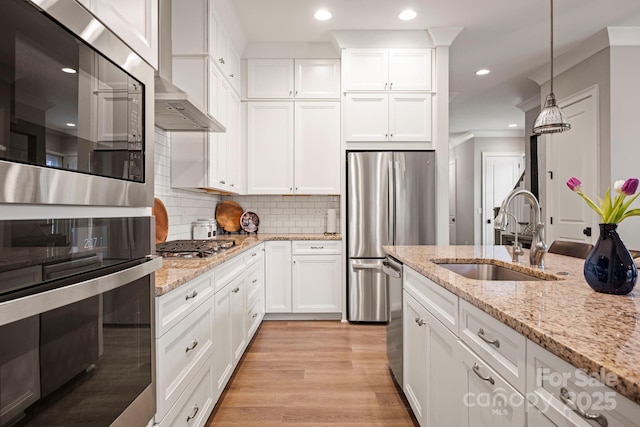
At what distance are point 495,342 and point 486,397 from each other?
0.64 ft

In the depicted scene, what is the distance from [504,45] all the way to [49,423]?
4.59 m

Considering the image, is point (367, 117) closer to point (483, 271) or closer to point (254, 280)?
point (254, 280)

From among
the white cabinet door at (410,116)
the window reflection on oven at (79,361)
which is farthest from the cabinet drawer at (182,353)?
the white cabinet door at (410,116)

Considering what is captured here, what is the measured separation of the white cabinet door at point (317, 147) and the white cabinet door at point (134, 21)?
8.98ft

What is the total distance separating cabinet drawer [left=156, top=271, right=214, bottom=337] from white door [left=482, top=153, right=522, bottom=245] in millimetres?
7038

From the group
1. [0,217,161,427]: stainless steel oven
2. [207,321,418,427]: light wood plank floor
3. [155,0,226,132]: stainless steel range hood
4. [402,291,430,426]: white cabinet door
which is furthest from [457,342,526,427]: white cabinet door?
[155,0,226,132]: stainless steel range hood

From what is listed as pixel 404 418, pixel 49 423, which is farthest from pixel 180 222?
pixel 49 423

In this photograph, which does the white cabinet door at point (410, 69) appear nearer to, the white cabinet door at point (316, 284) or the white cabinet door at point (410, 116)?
the white cabinet door at point (410, 116)

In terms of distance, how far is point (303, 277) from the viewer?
3779 mm

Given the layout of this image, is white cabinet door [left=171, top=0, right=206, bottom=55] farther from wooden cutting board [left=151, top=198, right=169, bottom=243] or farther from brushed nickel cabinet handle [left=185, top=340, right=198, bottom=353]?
brushed nickel cabinet handle [left=185, top=340, right=198, bottom=353]

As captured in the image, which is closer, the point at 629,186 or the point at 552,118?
the point at 629,186

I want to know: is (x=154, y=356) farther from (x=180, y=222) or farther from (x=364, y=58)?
(x=364, y=58)

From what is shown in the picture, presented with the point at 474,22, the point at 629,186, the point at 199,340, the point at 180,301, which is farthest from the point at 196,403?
the point at 474,22

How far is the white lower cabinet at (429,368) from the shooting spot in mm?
1356
